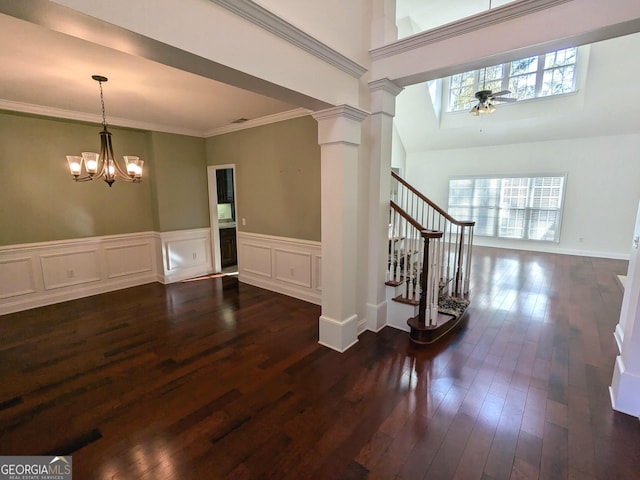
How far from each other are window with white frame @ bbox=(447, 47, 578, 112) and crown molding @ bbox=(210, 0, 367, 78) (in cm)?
430

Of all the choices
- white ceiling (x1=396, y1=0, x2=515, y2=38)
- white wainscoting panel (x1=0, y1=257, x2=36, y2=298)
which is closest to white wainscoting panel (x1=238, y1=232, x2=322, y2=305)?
white wainscoting panel (x1=0, y1=257, x2=36, y2=298)

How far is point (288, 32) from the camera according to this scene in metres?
2.03

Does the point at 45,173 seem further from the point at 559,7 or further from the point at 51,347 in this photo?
the point at 559,7

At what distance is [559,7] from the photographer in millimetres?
2016

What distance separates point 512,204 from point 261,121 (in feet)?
22.3

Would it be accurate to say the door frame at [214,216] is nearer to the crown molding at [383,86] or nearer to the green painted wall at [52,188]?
the green painted wall at [52,188]

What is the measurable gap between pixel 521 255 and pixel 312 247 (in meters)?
5.61

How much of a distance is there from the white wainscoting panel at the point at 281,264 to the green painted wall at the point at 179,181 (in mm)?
1037

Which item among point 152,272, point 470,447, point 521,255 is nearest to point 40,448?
point 470,447

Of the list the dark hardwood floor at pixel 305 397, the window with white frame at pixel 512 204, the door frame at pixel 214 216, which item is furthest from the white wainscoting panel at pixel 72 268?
the window with white frame at pixel 512 204

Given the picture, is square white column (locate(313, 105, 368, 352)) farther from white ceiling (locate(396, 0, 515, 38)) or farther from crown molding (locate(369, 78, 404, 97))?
white ceiling (locate(396, 0, 515, 38))

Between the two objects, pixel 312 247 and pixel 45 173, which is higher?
pixel 45 173

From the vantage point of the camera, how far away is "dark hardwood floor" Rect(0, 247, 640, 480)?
169cm

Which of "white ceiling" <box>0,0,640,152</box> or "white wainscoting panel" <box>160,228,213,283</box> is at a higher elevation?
"white ceiling" <box>0,0,640,152</box>
